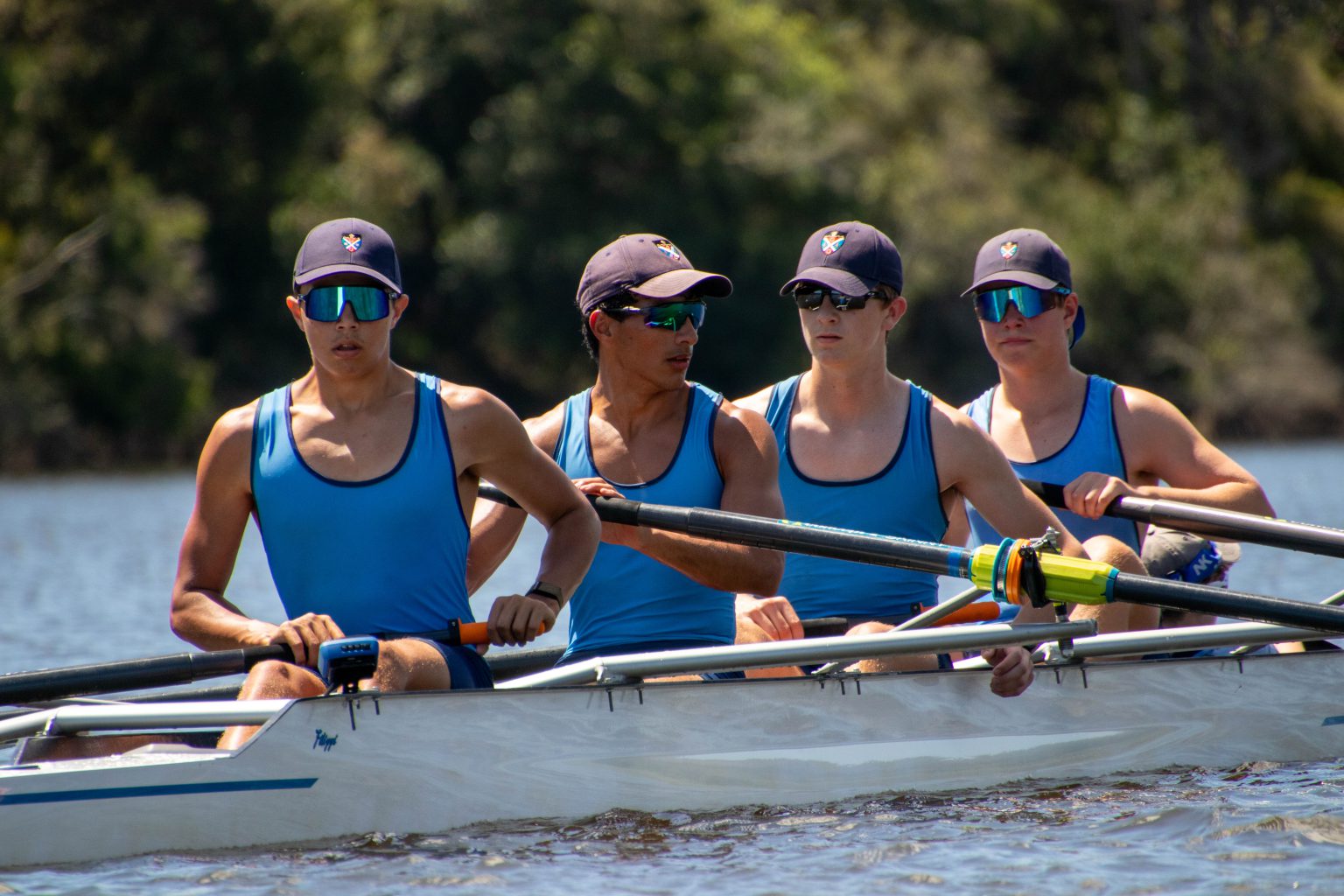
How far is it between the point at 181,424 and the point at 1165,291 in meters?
18.4

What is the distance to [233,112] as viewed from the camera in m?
31.0

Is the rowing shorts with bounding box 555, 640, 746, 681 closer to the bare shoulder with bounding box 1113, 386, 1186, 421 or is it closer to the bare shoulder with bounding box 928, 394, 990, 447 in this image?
the bare shoulder with bounding box 928, 394, 990, 447

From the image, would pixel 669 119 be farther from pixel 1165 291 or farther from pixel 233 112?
pixel 1165 291

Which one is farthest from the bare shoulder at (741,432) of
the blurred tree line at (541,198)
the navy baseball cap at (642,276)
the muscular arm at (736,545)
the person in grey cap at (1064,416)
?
the blurred tree line at (541,198)

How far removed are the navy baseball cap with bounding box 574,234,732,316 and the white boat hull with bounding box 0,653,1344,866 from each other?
1.20m

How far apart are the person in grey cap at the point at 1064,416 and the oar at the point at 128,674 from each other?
2.96 metres

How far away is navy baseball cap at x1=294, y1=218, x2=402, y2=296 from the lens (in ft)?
16.2

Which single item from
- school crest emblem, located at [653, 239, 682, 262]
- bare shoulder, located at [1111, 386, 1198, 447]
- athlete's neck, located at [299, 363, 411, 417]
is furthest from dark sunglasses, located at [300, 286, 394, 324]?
bare shoulder, located at [1111, 386, 1198, 447]

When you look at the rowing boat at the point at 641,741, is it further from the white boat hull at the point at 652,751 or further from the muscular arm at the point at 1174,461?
the muscular arm at the point at 1174,461

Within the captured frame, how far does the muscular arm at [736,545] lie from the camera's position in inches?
210

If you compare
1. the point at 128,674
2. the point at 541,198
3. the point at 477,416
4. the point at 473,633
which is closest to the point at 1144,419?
the point at 477,416

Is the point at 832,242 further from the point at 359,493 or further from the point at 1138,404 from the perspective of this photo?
the point at 359,493

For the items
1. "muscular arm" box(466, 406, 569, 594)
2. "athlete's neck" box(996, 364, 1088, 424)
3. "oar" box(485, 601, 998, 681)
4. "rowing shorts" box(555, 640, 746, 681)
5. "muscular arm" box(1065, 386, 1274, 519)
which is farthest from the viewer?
"athlete's neck" box(996, 364, 1088, 424)

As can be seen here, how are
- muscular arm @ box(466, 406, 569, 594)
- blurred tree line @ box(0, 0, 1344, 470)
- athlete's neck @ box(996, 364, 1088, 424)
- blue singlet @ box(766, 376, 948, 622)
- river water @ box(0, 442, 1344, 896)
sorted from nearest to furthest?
1. river water @ box(0, 442, 1344, 896)
2. muscular arm @ box(466, 406, 569, 594)
3. blue singlet @ box(766, 376, 948, 622)
4. athlete's neck @ box(996, 364, 1088, 424)
5. blurred tree line @ box(0, 0, 1344, 470)
